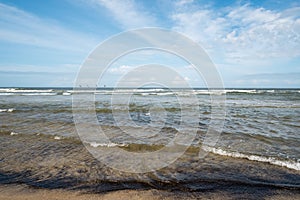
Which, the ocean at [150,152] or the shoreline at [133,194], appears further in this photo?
the ocean at [150,152]

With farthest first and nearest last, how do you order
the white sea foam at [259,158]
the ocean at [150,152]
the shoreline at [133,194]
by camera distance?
the white sea foam at [259,158] → the ocean at [150,152] → the shoreline at [133,194]

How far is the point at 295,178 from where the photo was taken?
459 cm

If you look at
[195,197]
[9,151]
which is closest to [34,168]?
[9,151]

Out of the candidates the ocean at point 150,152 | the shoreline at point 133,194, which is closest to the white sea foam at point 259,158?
the ocean at point 150,152

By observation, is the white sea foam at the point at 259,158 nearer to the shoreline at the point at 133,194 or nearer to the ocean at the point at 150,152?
the ocean at the point at 150,152

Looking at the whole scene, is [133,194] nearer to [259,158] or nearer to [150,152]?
[150,152]

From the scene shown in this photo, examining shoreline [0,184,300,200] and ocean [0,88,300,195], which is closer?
shoreline [0,184,300,200]

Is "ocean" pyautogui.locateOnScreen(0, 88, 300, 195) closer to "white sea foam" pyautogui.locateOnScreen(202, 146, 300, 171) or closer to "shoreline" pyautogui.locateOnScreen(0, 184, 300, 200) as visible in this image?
"white sea foam" pyautogui.locateOnScreen(202, 146, 300, 171)

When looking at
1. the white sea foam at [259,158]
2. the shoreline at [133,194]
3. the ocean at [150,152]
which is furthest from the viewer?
the white sea foam at [259,158]

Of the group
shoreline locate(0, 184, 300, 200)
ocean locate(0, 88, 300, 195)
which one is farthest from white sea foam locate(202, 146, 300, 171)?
shoreline locate(0, 184, 300, 200)

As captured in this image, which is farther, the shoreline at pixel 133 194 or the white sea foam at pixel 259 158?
the white sea foam at pixel 259 158

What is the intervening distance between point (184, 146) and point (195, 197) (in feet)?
10.6

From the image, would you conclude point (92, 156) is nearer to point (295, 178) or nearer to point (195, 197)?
point (195, 197)

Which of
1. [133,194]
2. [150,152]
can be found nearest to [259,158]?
[150,152]
